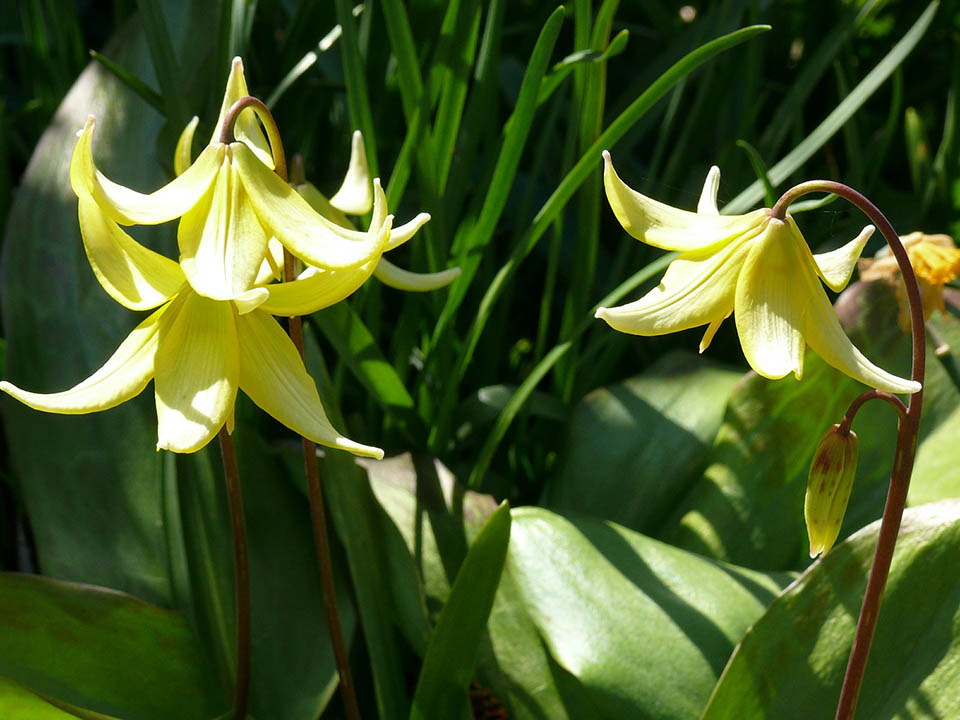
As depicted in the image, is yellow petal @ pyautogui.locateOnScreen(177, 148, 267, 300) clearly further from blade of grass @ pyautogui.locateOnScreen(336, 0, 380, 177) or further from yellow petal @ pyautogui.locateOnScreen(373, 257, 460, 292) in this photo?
blade of grass @ pyautogui.locateOnScreen(336, 0, 380, 177)

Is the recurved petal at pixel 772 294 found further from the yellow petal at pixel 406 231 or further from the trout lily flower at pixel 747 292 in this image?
the yellow petal at pixel 406 231

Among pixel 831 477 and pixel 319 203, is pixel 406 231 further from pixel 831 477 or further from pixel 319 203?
pixel 831 477

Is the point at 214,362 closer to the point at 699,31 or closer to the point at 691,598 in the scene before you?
the point at 691,598

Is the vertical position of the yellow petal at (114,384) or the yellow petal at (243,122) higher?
the yellow petal at (243,122)

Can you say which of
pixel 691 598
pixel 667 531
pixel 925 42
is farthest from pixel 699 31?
pixel 691 598

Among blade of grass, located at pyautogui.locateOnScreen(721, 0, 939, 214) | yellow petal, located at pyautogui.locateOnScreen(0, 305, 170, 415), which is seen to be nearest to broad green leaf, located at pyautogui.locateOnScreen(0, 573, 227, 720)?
yellow petal, located at pyautogui.locateOnScreen(0, 305, 170, 415)

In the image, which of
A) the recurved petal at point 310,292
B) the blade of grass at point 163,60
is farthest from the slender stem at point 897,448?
the blade of grass at point 163,60

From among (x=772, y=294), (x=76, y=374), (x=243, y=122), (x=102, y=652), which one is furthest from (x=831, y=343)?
(x=76, y=374)
